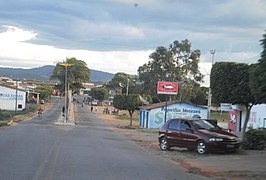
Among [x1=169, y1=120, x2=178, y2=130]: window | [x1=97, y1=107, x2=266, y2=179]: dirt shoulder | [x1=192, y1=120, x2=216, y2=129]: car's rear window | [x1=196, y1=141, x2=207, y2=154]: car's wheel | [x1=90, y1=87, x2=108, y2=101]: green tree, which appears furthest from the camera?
[x1=90, y1=87, x2=108, y2=101]: green tree

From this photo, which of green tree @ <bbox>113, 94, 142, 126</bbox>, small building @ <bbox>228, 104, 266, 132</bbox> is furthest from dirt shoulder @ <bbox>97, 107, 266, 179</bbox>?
green tree @ <bbox>113, 94, 142, 126</bbox>

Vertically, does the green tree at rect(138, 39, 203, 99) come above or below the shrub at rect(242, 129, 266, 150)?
above

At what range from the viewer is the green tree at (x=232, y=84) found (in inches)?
895

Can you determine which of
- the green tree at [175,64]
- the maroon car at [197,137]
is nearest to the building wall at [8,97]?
the green tree at [175,64]

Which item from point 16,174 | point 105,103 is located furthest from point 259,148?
point 105,103

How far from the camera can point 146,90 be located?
97.8 m

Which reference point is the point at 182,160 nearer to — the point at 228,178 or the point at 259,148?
the point at 259,148

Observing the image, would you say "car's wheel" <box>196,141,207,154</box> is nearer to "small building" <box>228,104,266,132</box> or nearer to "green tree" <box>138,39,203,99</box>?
"small building" <box>228,104,266,132</box>

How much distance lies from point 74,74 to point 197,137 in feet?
448

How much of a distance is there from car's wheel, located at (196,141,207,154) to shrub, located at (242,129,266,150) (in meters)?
2.17

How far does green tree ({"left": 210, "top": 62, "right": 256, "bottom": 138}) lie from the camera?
2273 centimetres

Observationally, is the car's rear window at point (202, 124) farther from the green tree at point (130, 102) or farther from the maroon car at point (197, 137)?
the green tree at point (130, 102)

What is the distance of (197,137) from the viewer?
21.7 metres

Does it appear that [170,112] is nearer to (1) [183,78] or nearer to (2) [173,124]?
(1) [183,78]
